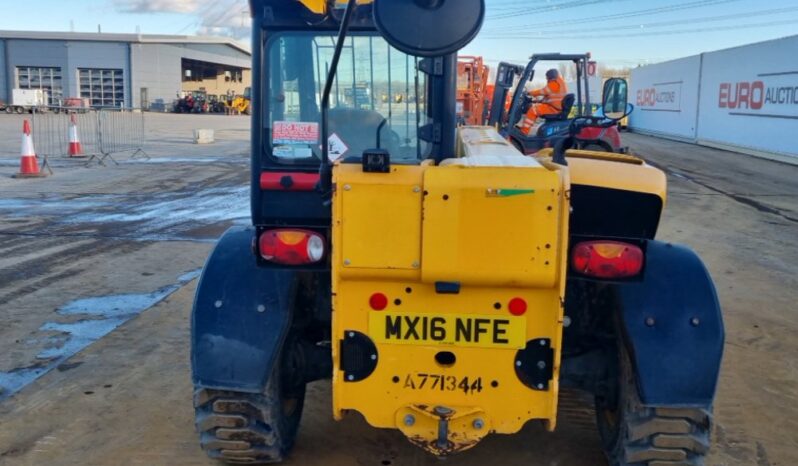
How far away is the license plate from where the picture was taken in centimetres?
293

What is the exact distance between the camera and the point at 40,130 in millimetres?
29016

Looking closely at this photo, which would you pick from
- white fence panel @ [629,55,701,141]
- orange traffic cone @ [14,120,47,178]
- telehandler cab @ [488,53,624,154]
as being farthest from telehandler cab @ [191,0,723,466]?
white fence panel @ [629,55,701,141]

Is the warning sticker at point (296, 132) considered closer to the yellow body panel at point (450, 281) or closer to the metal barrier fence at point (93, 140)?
the yellow body panel at point (450, 281)

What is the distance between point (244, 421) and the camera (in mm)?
3406

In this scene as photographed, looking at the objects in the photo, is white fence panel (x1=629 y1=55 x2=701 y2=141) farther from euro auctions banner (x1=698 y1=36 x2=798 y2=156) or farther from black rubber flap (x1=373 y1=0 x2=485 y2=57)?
black rubber flap (x1=373 y1=0 x2=485 y2=57)

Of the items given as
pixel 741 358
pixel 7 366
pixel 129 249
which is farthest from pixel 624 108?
pixel 129 249

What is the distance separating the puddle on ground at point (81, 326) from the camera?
196 inches

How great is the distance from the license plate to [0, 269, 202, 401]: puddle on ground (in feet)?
9.37

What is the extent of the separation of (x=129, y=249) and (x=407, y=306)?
21.9 ft

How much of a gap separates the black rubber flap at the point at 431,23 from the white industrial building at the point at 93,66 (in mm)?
60278

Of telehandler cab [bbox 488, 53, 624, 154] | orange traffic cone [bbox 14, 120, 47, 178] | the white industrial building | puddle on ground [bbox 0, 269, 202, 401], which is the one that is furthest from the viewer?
the white industrial building

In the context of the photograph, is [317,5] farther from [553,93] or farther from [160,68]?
[160,68]

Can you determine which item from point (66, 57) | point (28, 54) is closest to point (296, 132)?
point (66, 57)

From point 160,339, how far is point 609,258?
148 inches
